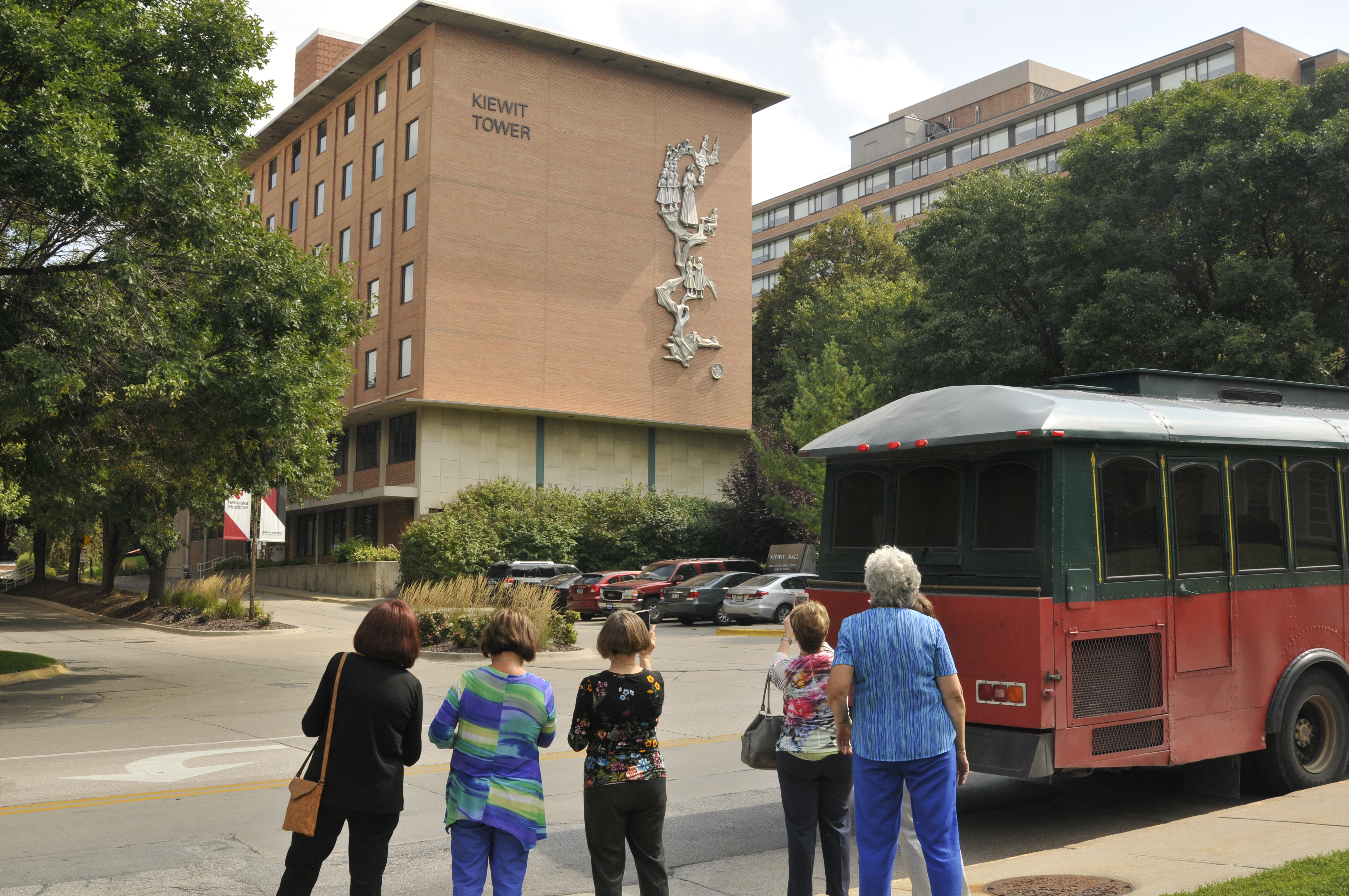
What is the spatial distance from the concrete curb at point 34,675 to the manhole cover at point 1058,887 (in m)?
16.3

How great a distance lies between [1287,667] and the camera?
8984 millimetres

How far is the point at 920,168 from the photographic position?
89312 millimetres

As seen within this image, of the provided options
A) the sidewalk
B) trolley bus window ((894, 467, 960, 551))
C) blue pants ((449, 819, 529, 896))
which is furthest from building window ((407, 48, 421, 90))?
blue pants ((449, 819, 529, 896))

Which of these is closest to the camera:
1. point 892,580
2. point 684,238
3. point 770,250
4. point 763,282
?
point 892,580

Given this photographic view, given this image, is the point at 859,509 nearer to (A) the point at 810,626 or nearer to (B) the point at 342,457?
(A) the point at 810,626

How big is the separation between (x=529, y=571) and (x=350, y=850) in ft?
103

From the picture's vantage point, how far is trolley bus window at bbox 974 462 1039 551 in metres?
7.93

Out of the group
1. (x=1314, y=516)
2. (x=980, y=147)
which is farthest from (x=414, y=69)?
(x=980, y=147)

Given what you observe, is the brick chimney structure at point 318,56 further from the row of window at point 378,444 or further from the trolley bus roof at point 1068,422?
the trolley bus roof at point 1068,422

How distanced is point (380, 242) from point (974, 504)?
1751 inches

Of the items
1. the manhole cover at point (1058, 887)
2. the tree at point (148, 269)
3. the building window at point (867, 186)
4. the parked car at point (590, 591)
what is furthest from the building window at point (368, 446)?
the building window at point (867, 186)

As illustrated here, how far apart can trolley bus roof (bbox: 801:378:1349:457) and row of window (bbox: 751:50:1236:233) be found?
57.7m

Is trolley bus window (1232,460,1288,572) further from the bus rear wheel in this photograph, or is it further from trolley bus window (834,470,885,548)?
trolley bus window (834,470,885,548)

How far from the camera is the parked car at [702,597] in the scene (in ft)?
105
